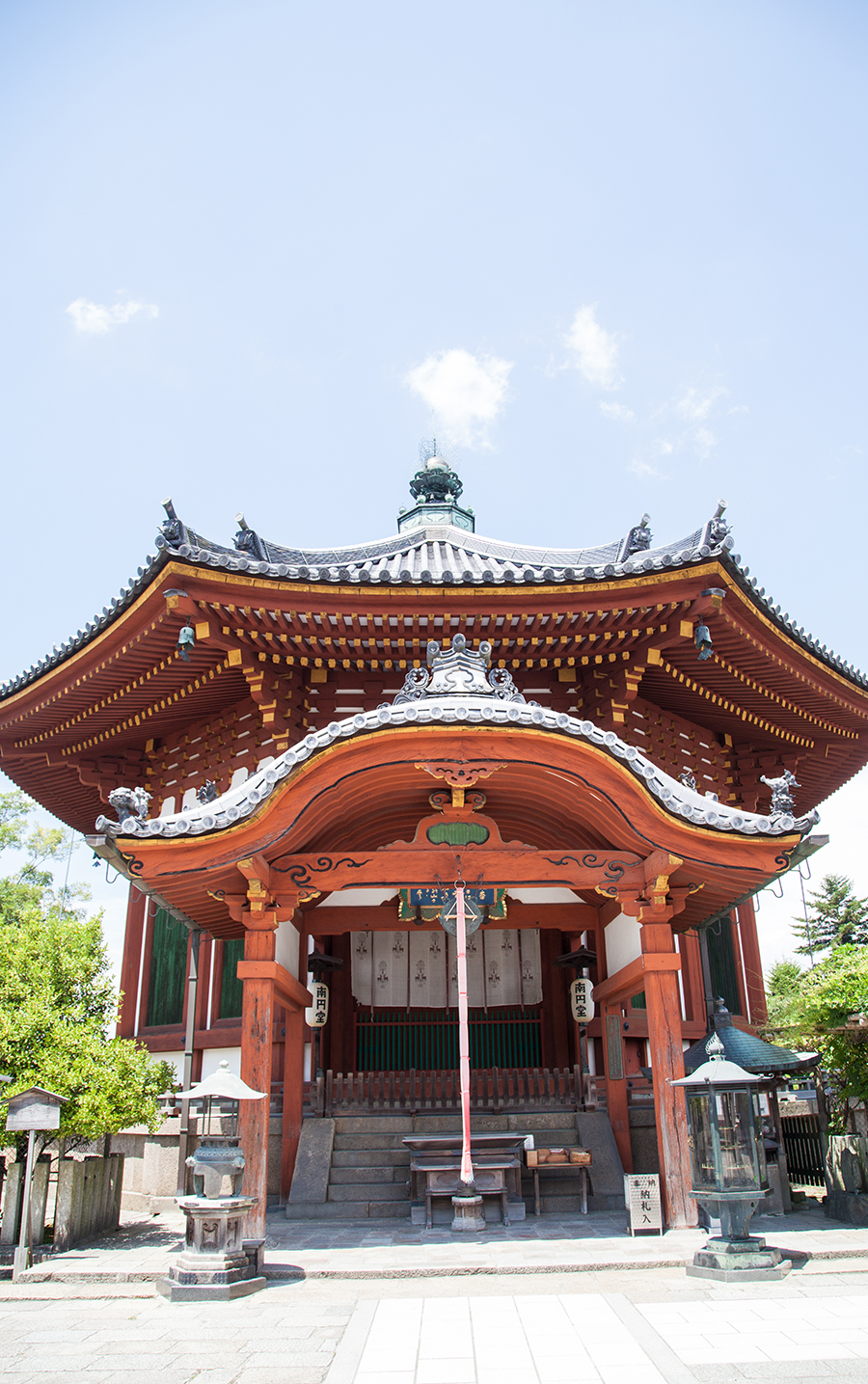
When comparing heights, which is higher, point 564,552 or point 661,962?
point 564,552

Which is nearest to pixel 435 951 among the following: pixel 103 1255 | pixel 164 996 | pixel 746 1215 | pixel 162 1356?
pixel 164 996

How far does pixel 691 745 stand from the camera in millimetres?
12219

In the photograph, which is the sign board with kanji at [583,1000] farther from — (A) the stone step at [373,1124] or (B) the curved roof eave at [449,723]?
(B) the curved roof eave at [449,723]

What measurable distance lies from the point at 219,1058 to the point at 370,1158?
2663 mm

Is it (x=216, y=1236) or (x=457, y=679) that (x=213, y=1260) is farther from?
→ (x=457, y=679)

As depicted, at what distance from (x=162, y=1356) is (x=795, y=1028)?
23.9 ft

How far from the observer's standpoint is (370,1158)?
32.7 ft

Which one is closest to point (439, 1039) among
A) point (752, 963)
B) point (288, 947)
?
point (288, 947)

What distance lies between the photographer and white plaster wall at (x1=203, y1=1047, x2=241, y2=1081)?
11367mm

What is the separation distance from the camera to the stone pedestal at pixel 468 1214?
7.85 m

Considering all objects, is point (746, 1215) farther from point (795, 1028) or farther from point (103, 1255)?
point (103, 1255)

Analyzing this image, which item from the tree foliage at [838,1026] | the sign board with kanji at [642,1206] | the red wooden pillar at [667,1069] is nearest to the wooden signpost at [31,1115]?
the sign board with kanji at [642,1206]

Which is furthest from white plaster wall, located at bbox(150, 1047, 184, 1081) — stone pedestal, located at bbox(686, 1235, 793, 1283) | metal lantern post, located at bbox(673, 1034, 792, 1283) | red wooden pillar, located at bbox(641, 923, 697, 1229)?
stone pedestal, located at bbox(686, 1235, 793, 1283)

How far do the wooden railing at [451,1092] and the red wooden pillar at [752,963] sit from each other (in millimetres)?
A: 3413
